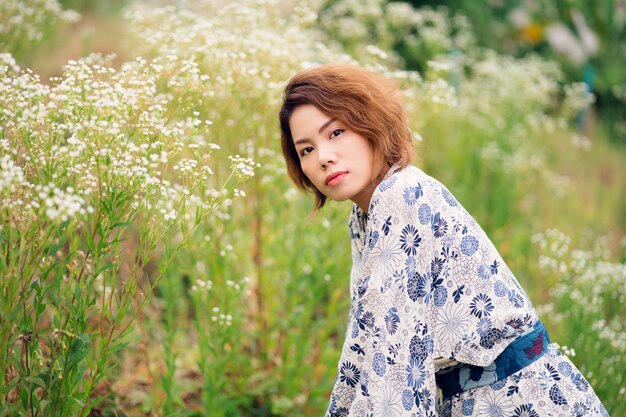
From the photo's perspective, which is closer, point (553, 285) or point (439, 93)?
point (439, 93)

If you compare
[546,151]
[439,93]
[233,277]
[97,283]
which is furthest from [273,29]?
[546,151]

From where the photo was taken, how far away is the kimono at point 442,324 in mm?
1608

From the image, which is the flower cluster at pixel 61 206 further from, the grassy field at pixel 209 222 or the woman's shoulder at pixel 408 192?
the woman's shoulder at pixel 408 192

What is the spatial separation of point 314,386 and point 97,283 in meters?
1.14

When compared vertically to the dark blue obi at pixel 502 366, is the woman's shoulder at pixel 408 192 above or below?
above

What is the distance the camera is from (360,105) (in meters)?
1.93

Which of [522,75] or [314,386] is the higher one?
[522,75]

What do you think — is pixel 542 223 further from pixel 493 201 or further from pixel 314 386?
pixel 314 386

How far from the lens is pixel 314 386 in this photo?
3.12 m

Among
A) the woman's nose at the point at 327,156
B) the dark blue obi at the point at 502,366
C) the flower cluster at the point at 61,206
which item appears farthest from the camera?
the woman's nose at the point at 327,156

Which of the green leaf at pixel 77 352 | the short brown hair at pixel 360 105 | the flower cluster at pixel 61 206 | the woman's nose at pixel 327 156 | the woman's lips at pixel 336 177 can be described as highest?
the short brown hair at pixel 360 105

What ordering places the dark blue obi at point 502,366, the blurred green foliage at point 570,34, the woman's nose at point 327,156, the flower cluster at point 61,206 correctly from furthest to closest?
the blurred green foliage at point 570,34
the woman's nose at point 327,156
the dark blue obi at point 502,366
the flower cluster at point 61,206

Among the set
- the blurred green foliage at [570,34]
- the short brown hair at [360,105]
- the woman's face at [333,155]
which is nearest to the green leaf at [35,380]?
the woman's face at [333,155]

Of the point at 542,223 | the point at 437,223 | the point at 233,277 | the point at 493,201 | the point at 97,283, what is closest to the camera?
the point at 437,223
